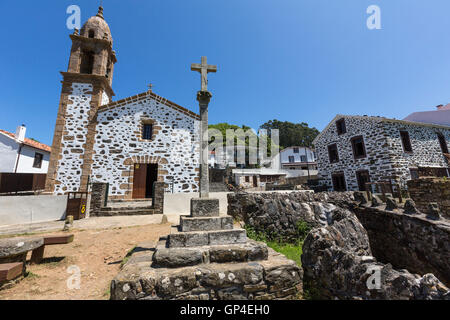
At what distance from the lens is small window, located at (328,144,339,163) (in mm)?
18566

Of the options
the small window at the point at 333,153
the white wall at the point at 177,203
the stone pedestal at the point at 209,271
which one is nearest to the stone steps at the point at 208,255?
the stone pedestal at the point at 209,271

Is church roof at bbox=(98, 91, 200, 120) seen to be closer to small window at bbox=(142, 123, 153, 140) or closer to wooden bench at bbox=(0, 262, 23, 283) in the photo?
small window at bbox=(142, 123, 153, 140)

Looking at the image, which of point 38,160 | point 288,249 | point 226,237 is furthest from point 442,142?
point 38,160

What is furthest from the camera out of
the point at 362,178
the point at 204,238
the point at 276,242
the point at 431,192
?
the point at 362,178

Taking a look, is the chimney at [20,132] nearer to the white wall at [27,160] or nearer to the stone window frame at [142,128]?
the white wall at [27,160]

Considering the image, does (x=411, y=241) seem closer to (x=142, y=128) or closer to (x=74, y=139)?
(x=142, y=128)

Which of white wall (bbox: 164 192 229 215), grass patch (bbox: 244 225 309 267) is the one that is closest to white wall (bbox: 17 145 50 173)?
white wall (bbox: 164 192 229 215)

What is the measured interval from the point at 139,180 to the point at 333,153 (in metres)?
18.2

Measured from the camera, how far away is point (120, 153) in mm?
12094

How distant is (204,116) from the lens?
461cm

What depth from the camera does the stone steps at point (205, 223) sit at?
364 cm

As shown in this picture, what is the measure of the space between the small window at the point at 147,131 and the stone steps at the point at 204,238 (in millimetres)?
10925

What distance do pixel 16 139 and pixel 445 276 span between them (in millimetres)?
28836
